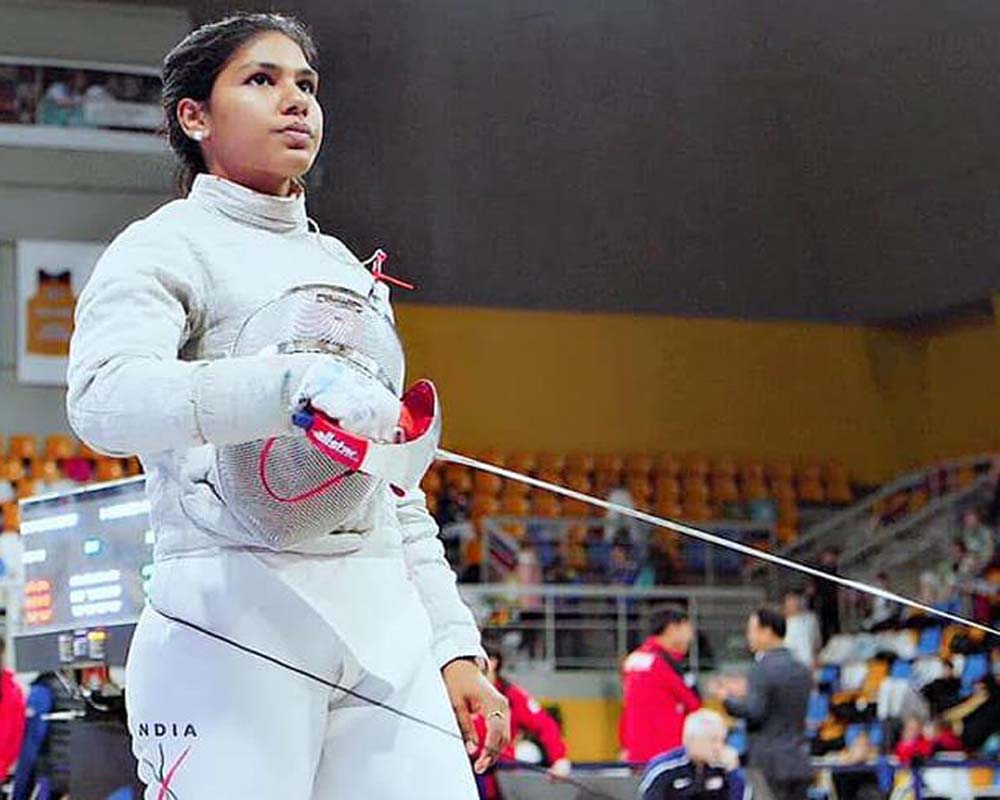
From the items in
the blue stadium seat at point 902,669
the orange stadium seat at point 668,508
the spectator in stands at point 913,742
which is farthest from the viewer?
the orange stadium seat at point 668,508

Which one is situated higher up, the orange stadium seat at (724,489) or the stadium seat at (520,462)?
the stadium seat at (520,462)

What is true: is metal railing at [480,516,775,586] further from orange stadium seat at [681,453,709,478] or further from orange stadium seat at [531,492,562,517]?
orange stadium seat at [681,453,709,478]

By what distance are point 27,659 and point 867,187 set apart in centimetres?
846

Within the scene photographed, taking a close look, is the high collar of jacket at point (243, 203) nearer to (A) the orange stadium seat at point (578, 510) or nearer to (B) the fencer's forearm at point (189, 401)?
(B) the fencer's forearm at point (189, 401)

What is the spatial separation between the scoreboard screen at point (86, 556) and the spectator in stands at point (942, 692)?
211 inches

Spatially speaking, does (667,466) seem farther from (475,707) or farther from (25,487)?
(475,707)

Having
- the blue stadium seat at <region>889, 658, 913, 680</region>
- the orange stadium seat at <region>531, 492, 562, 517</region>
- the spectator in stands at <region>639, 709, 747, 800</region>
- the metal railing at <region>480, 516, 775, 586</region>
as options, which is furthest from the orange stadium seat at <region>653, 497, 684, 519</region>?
the spectator in stands at <region>639, 709, 747, 800</region>

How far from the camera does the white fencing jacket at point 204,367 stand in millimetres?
1350

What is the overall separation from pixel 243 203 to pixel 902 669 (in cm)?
854

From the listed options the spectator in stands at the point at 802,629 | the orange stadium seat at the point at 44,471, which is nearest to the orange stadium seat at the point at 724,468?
the spectator in stands at the point at 802,629

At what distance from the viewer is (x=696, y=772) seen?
4727 millimetres

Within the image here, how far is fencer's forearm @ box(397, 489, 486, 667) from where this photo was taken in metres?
1.62

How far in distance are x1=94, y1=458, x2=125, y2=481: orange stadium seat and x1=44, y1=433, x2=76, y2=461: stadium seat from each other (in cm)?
21

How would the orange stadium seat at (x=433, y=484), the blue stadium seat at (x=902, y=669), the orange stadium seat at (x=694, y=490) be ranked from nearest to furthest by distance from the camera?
the blue stadium seat at (x=902, y=669), the orange stadium seat at (x=433, y=484), the orange stadium seat at (x=694, y=490)
